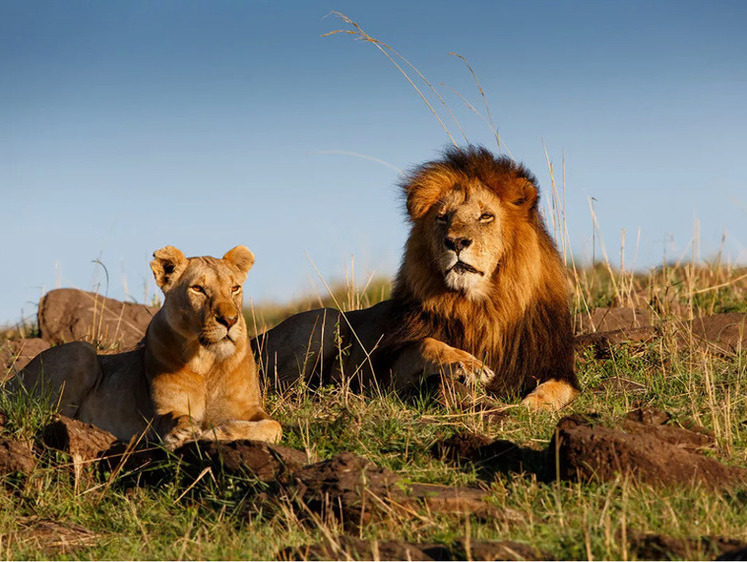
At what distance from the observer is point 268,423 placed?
5012mm

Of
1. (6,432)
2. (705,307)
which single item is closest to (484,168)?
(6,432)

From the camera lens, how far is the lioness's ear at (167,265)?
523 cm

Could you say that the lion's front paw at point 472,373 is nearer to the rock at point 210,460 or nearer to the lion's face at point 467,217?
the lion's face at point 467,217

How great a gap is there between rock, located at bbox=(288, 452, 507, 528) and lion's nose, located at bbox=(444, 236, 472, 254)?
78.7 inches

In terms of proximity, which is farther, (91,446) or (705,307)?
(705,307)

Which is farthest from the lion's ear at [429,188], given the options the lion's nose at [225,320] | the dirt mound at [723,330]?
the dirt mound at [723,330]

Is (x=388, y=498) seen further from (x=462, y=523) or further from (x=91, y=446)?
(x=91, y=446)

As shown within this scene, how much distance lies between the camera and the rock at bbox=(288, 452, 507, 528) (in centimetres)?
390

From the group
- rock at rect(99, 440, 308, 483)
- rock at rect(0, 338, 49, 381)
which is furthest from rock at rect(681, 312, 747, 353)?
rock at rect(0, 338, 49, 381)

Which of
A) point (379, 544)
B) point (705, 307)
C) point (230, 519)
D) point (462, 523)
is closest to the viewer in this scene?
point (379, 544)

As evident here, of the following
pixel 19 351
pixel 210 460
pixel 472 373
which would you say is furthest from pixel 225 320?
pixel 19 351

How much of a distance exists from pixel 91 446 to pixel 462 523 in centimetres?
212

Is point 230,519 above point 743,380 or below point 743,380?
below

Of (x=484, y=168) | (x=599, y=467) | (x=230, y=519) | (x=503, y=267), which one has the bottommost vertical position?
(x=230, y=519)
